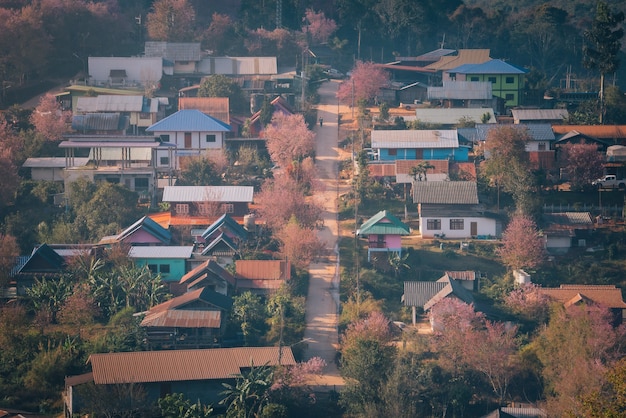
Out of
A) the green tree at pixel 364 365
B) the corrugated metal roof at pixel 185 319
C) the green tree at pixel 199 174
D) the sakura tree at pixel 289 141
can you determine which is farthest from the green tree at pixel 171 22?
the green tree at pixel 364 365

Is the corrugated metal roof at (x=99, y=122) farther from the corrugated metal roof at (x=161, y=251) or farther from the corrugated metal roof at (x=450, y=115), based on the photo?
the corrugated metal roof at (x=450, y=115)

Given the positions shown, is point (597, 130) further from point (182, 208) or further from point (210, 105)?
point (182, 208)

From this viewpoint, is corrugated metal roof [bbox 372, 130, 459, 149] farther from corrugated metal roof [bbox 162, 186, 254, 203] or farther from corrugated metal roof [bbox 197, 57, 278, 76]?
corrugated metal roof [bbox 197, 57, 278, 76]

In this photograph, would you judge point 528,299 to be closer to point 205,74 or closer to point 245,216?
point 245,216

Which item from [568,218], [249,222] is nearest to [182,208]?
[249,222]

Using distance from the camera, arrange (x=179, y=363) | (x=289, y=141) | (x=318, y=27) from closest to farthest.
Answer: (x=179, y=363)
(x=289, y=141)
(x=318, y=27)

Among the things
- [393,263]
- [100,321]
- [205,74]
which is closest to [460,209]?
[393,263]
